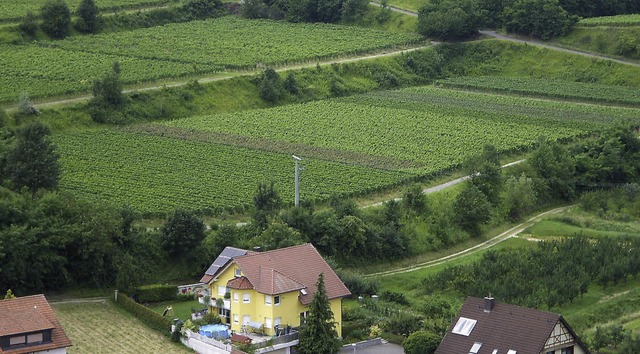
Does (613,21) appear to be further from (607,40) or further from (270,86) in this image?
(270,86)

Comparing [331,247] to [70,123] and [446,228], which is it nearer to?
[446,228]

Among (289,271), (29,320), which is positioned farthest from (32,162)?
(29,320)

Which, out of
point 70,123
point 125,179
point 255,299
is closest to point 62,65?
point 70,123

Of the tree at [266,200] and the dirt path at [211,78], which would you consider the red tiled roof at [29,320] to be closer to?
the tree at [266,200]

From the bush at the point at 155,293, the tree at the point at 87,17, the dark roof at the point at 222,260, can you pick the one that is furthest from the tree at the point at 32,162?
the tree at the point at 87,17

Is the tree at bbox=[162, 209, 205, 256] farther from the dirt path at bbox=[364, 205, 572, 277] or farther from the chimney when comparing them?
the chimney

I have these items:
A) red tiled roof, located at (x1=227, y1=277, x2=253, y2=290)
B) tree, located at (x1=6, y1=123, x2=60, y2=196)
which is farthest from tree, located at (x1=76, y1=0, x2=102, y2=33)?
red tiled roof, located at (x1=227, y1=277, x2=253, y2=290)
